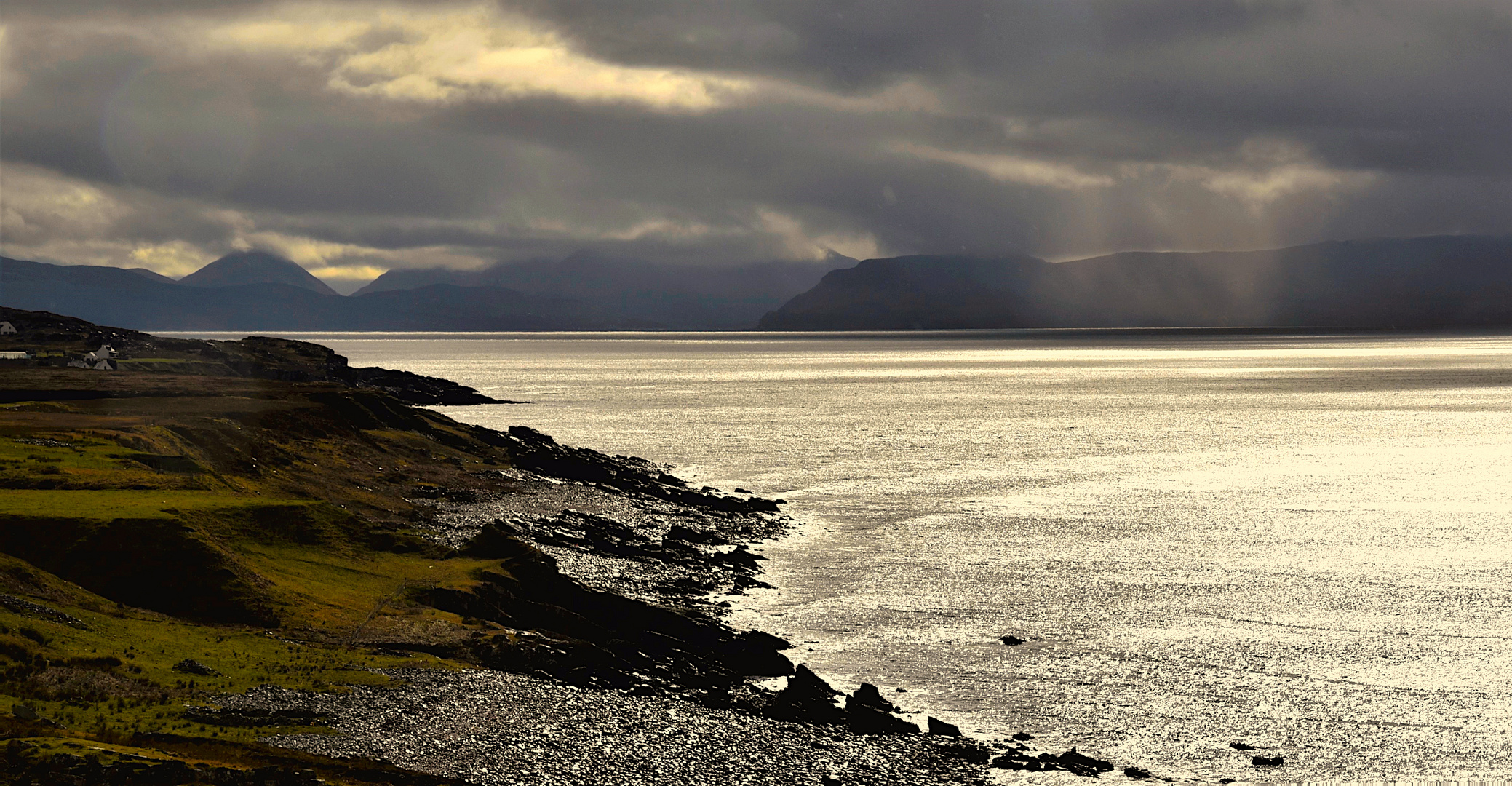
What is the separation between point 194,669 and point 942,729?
18041mm

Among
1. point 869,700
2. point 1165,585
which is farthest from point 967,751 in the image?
point 1165,585

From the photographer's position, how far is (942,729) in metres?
30.4

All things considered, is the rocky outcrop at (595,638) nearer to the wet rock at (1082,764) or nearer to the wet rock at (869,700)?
the wet rock at (869,700)

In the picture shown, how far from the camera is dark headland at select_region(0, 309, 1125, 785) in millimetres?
23625

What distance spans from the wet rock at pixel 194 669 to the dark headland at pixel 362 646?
0.15 feet

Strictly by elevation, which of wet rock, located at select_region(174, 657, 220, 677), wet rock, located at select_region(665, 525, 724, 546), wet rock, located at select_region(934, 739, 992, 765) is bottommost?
wet rock, located at select_region(934, 739, 992, 765)

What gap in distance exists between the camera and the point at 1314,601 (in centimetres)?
4594

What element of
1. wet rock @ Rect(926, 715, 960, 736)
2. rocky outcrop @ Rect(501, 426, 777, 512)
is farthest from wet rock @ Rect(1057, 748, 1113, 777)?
rocky outcrop @ Rect(501, 426, 777, 512)

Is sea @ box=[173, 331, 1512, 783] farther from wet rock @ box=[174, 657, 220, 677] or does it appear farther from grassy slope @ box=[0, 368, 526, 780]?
wet rock @ box=[174, 657, 220, 677]

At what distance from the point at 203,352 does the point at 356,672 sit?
116498 millimetres

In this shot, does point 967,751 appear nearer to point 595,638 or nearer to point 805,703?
point 805,703

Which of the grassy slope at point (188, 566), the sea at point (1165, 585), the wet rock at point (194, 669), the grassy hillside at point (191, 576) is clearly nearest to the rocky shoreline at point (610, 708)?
the grassy hillside at point (191, 576)

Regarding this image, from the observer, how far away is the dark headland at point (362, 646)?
Result: 23.6 meters

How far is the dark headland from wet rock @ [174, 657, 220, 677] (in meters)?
0.05
